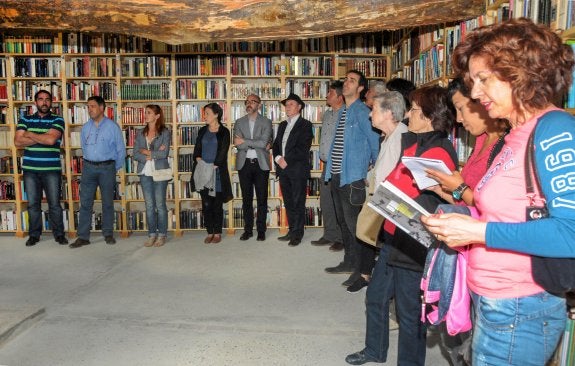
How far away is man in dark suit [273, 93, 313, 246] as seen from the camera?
582 centimetres

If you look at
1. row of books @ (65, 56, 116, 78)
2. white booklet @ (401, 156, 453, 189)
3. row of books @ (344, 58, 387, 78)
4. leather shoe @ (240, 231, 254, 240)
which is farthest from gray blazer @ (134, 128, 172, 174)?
white booklet @ (401, 156, 453, 189)

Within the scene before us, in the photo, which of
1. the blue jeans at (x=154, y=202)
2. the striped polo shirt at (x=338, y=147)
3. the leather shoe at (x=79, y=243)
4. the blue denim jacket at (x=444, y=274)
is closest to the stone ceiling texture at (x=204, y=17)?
the blue denim jacket at (x=444, y=274)

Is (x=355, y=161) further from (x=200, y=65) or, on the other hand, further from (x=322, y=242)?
(x=200, y=65)

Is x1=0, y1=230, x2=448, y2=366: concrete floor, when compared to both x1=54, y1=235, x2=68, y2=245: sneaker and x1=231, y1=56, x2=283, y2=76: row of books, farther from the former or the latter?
x1=231, y1=56, x2=283, y2=76: row of books

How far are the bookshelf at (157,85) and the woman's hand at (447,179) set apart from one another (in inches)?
182

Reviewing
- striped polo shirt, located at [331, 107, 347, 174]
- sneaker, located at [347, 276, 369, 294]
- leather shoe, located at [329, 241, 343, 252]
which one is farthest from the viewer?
leather shoe, located at [329, 241, 343, 252]

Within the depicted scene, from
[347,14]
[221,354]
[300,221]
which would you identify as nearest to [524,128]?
[347,14]


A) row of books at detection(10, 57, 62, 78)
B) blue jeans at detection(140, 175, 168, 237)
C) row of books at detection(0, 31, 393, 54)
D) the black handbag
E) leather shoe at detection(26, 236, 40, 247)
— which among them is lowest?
leather shoe at detection(26, 236, 40, 247)

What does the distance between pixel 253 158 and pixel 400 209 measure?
14.6ft

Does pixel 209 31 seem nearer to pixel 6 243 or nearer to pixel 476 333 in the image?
pixel 476 333

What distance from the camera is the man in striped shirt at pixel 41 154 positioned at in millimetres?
5711

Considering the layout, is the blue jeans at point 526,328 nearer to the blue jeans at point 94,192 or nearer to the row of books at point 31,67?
the blue jeans at point 94,192

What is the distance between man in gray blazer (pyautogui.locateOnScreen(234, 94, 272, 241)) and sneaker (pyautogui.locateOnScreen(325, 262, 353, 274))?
1.58 metres

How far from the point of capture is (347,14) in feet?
8.48
